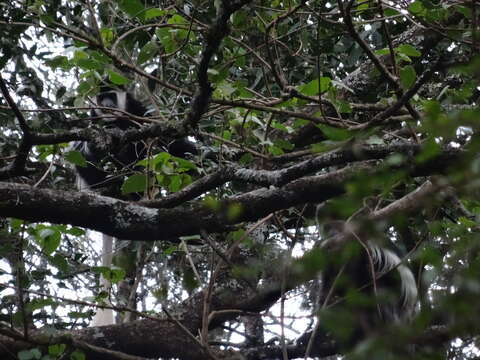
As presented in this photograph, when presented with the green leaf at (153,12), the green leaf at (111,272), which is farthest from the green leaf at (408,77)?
the green leaf at (111,272)

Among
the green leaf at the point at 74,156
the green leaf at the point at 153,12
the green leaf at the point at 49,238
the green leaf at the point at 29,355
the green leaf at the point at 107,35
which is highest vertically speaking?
the green leaf at the point at 107,35

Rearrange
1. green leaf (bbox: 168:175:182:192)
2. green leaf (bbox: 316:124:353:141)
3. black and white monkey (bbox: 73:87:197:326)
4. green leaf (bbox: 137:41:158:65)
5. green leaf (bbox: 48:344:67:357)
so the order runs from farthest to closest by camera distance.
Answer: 1. black and white monkey (bbox: 73:87:197:326)
2. green leaf (bbox: 168:175:182:192)
3. green leaf (bbox: 137:41:158:65)
4. green leaf (bbox: 48:344:67:357)
5. green leaf (bbox: 316:124:353:141)

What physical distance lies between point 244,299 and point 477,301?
2.24m

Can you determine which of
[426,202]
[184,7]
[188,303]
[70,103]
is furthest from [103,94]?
[426,202]

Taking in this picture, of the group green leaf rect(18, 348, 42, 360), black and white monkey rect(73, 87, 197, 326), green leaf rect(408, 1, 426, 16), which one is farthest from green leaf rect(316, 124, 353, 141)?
black and white monkey rect(73, 87, 197, 326)

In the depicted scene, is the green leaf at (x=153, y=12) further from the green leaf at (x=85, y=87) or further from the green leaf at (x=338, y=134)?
the green leaf at (x=338, y=134)

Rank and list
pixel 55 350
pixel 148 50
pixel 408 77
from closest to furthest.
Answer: pixel 408 77
pixel 55 350
pixel 148 50

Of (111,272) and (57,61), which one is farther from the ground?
(57,61)

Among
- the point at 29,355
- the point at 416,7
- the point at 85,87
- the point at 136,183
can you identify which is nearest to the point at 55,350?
the point at 29,355

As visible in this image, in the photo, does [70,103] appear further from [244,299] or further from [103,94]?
[103,94]

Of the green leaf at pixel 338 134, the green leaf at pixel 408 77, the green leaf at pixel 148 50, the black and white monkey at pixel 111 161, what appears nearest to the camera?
the green leaf at pixel 338 134

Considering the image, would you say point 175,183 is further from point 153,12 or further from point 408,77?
point 408,77

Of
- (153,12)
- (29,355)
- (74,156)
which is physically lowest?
(29,355)

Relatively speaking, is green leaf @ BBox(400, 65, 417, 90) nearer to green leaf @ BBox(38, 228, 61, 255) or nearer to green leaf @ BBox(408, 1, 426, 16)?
green leaf @ BBox(408, 1, 426, 16)
